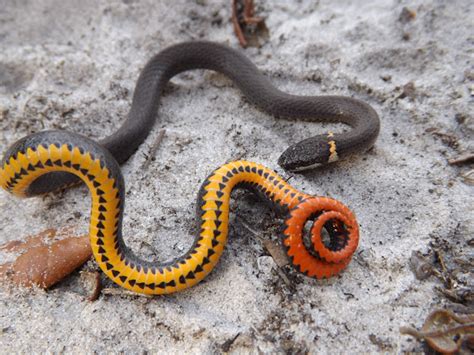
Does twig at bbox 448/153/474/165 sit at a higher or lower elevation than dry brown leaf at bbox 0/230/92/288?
higher

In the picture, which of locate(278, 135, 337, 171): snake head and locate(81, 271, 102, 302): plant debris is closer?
locate(81, 271, 102, 302): plant debris

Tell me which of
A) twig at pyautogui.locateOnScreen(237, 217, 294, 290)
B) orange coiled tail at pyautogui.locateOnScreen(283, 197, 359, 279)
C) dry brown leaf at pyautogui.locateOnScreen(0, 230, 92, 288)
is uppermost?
orange coiled tail at pyautogui.locateOnScreen(283, 197, 359, 279)

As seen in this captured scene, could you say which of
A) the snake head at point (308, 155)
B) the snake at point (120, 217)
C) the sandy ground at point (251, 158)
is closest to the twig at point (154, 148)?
the sandy ground at point (251, 158)

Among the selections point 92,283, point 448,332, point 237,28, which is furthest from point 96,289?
point 237,28

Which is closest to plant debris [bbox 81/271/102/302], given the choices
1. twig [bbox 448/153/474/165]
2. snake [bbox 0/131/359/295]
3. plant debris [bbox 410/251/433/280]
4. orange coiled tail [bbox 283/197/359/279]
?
snake [bbox 0/131/359/295]

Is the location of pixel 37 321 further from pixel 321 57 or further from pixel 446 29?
pixel 446 29

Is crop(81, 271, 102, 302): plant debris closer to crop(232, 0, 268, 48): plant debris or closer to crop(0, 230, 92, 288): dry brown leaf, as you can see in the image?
crop(0, 230, 92, 288): dry brown leaf
